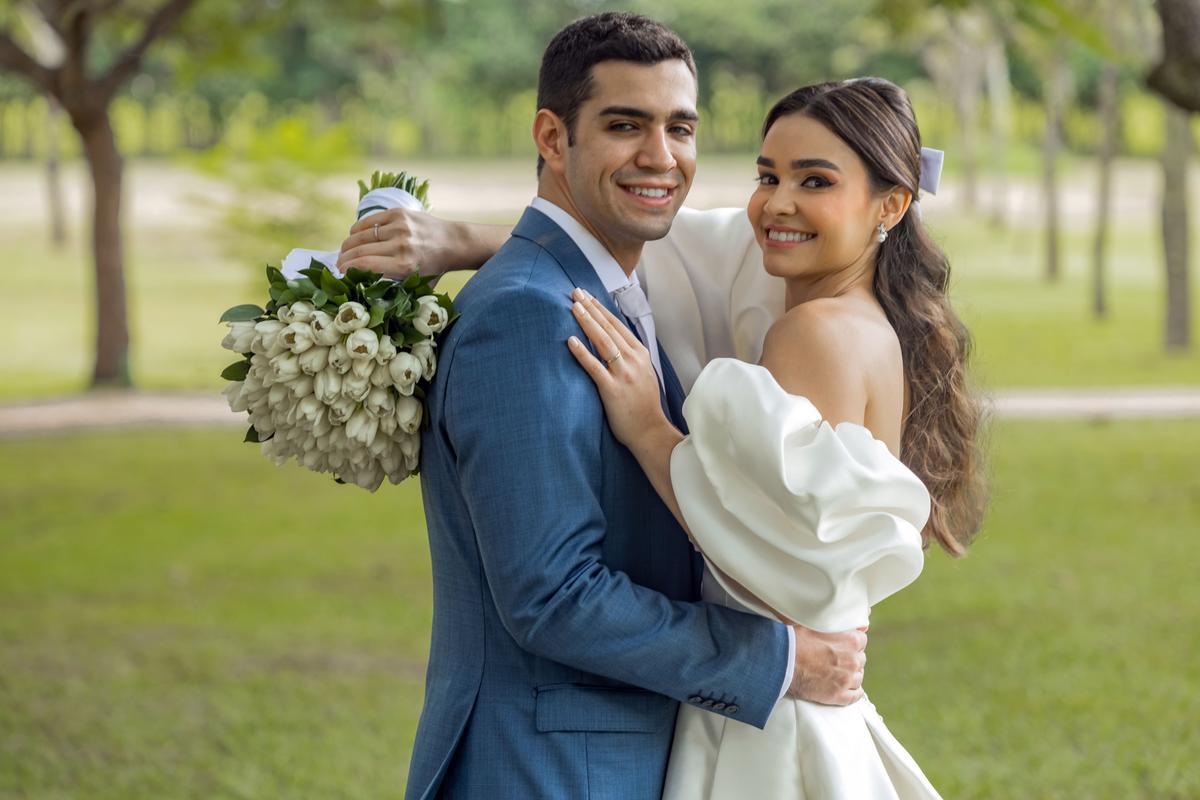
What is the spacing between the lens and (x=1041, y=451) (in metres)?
13.1

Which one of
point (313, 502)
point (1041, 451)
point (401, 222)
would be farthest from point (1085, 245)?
point (401, 222)

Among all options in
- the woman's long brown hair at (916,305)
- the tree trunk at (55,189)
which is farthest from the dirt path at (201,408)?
the tree trunk at (55,189)

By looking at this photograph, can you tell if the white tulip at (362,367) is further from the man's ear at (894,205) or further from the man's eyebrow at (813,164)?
the man's ear at (894,205)

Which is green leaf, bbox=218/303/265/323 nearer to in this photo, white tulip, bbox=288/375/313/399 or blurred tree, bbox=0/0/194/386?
white tulip, bbox=288/375/313/399

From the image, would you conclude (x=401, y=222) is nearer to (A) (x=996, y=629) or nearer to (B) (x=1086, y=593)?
(A) (x=996, y=629)

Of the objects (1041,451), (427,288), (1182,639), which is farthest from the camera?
(1041,451)

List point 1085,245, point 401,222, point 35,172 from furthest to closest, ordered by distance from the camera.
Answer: point 35,172 < point 1085,245 < point 401,222

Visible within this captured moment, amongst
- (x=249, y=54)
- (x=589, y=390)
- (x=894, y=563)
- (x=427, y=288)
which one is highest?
(x=249, y=54)

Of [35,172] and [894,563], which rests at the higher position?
[35,172]

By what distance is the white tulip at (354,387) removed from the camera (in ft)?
7.59

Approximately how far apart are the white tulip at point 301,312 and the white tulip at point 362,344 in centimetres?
9

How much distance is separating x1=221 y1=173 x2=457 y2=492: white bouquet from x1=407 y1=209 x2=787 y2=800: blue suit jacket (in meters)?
0.05

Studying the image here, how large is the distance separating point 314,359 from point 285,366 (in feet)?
0.16

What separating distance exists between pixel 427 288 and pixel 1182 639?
6283mm
